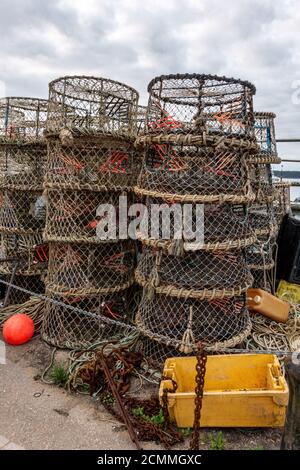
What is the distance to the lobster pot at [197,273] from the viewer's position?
3232 mm

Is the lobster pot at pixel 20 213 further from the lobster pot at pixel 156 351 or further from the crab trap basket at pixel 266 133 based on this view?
the crab trap basket at pixel 266 133

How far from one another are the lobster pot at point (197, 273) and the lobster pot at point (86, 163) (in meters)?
0.96

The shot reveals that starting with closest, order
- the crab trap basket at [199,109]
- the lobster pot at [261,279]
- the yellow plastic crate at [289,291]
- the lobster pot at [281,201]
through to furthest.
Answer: the crab trap basket at [199,109]
the lobster pot at [261,279]
the yellow plastic crate at [289,291]
the lobster pot at [281,201]

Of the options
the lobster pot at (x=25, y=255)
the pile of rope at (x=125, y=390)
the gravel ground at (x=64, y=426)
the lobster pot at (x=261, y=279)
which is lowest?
the gravel ground at (x=64, y=426)

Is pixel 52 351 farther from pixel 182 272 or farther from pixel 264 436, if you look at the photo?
pixel 264 436

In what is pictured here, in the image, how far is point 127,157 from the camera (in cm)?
414

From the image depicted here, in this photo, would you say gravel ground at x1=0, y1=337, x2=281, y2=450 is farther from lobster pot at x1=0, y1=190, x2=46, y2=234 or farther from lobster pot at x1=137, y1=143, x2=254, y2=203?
lobster pot at x1=0, y1=190, x2=46, y2=234

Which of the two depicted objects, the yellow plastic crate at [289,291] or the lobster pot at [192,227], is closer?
the lobster pot at [192,227]

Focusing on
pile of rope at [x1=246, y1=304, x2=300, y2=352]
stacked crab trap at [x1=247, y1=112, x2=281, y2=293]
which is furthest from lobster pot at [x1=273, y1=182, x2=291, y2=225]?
pile of rope at [x1=246, y1=304, x2=300, y2=352]

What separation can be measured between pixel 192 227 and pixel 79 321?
1878 millimetres

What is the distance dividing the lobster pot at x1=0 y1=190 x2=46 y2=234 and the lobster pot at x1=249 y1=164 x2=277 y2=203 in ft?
9.84

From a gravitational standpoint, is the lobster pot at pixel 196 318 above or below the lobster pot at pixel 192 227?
below

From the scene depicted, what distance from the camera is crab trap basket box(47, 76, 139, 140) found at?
378 cm

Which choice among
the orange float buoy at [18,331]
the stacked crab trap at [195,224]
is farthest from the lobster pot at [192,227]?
the orange float buoy at [18,331]
